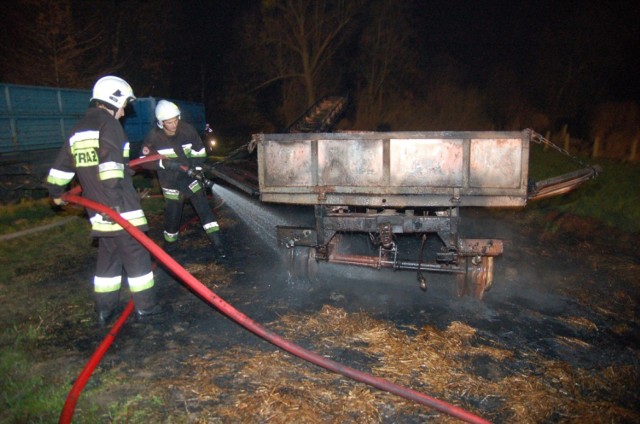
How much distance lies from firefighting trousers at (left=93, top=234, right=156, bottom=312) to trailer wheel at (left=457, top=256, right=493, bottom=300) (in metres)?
3.17

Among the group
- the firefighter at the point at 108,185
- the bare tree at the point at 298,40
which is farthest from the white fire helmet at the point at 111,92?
the bare tree at the point at 298,40

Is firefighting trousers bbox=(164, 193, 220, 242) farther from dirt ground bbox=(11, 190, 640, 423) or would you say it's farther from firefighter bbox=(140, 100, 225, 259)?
dirt ground bbox=(11, 190, 640, 423)

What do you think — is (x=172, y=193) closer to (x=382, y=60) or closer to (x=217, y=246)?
(x=217, y=246)

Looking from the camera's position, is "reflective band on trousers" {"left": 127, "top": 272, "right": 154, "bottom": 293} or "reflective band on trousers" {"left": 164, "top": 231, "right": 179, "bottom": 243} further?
"reflective band on trousers" {"left": 164, "top": 231, "right": 179, "bottom": 243}

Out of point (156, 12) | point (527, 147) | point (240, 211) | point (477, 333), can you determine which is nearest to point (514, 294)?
point (477, 333)

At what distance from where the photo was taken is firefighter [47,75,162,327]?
13.7 feet

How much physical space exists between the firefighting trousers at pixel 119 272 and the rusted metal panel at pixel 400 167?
1.54m

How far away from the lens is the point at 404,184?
14.8ft

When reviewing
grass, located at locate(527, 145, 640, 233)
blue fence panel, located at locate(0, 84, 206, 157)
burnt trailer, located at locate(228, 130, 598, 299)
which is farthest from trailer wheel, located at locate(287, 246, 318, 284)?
grass, located at locate(527, 145, 640, 233)

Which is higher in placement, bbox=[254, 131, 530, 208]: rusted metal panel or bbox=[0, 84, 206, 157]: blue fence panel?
bbox=[0, 84, 206, 157]: blue fence panel

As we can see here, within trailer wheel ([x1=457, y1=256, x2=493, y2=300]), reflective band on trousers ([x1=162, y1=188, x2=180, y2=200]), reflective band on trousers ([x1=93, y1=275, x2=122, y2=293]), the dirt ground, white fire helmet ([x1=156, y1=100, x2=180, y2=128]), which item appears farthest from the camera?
reflective band on trousers ([x1=162, y1=188, x2=180, y2=200])

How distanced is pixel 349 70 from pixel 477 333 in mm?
26092

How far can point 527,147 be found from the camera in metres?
4.24

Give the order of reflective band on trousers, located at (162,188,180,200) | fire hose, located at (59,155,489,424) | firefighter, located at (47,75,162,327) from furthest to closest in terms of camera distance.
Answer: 1. reflective band on trousers, located at (162,188,180,200)
2. firefighter, located at (47,75,162,327)
3. fire hose, located at (59,155,489,424)
